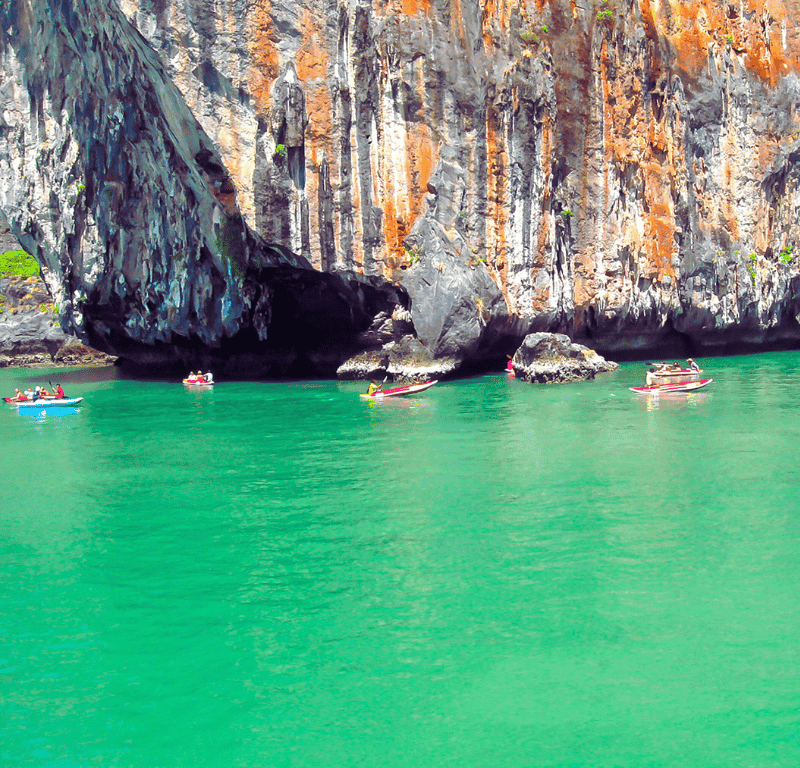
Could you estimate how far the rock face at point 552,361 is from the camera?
3975 centimetres

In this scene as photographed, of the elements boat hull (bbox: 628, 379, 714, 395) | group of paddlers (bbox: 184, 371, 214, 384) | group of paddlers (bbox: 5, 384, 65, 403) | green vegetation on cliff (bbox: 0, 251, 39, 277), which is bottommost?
boat hull (bbox: 628, 379, 714, 395)

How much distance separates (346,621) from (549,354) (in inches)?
1188

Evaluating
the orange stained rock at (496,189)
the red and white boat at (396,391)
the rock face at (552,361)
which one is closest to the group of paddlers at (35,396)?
the red and white boat at (396,391)

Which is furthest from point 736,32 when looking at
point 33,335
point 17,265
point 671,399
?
point 17,265

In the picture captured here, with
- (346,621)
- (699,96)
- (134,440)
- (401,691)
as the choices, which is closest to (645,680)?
(401,691)

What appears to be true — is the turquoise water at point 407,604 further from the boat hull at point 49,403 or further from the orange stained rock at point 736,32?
the orange stained rock at point 736,32

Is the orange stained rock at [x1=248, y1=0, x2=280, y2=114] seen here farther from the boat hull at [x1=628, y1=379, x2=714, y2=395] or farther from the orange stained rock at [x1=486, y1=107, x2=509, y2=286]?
the boat hull at [x1=628, y1=379, x2=714, y2=395]

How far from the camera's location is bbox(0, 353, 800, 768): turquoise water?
9.48 metres

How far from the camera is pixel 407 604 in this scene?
1281 centimetres

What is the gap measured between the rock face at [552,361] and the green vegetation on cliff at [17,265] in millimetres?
41607

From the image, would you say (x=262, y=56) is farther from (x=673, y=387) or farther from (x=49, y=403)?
(x=673, y=387)

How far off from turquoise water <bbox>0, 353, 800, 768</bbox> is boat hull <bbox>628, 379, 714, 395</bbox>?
9240 mm

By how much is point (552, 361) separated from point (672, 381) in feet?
20.4

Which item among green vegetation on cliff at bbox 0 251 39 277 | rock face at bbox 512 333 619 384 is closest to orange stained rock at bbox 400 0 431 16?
rock face at bbox 512 333 619 384
